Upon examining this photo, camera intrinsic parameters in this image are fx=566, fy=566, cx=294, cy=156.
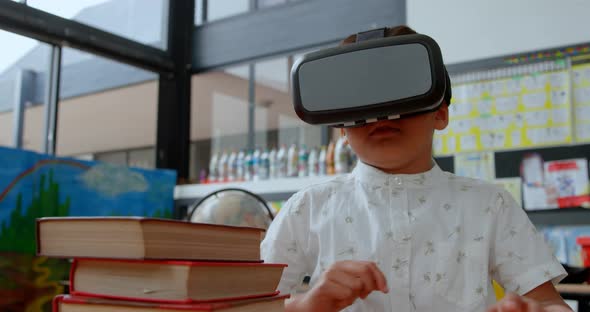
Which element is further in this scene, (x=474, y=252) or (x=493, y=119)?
(x=493, y=119)

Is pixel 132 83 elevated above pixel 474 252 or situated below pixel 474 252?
above

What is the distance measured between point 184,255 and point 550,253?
484 mm

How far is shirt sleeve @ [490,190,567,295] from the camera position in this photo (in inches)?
27.1

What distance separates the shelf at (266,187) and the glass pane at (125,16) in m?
1.08

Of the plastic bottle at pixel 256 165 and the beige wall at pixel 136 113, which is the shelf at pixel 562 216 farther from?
the plastic bottle at pixel 256 165

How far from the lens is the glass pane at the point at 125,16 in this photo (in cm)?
331

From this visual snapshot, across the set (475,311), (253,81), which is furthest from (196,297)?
(253,81)

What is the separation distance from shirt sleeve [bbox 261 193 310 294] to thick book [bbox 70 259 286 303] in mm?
235

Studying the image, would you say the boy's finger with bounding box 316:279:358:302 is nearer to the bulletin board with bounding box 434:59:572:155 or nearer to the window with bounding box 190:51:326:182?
the bulletin board with bounding box 434:59:572:155

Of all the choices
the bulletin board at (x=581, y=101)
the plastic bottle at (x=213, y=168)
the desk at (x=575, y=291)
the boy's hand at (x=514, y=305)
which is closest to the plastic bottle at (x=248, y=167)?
the plastic bottle at (x=213, y=168)

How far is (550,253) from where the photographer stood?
0.71 m

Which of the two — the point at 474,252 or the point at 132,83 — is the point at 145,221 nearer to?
the point at 474,252

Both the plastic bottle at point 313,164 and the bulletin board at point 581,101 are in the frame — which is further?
the plastic bottle at point 313,164

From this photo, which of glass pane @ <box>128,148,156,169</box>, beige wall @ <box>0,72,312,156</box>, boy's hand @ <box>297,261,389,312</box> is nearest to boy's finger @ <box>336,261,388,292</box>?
boy's hand @ <box>297,261,389,312</box>
